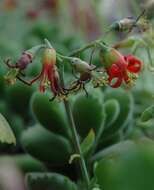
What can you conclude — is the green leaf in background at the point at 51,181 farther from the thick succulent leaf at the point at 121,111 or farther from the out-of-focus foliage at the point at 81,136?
the thick succulent leaf at the point at 121,111

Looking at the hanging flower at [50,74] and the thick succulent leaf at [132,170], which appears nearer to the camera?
the thick succulent leaf at [132,170]

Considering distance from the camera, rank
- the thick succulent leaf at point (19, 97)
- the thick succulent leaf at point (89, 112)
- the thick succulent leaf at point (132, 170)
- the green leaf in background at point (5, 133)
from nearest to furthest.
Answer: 1. the thick succulent leaf at point (132, 170)
2. the green leaf in background at point (5, 133)
3. the thick succulent leaf at point (89, 112)
4. the thick succulent leaf at point (19, 97)

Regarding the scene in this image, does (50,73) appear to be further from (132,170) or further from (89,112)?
(132,170)

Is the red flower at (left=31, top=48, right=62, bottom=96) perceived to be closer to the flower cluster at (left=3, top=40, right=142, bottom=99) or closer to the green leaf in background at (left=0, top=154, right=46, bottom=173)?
the flower cluster at (left=3, top=40, right=142, bottom=99)

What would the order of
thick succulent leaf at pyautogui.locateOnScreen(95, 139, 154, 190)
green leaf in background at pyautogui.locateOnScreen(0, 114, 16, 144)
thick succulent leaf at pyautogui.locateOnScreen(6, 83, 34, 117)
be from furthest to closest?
1. thick succulent leaf at pyautogui.locateOnScreen(6, 83, 34, 117)
2. green leaf in background at pyautogui.locateOnScreen(0, 114, 16, 144)
3. thick succulent leaf at pyautogui.locateOnScreen(95, 139, 154, 190)

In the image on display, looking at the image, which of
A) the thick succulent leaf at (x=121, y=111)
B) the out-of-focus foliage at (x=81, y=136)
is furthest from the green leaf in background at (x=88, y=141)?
the thick succulent leaf at (x=121, y=111)

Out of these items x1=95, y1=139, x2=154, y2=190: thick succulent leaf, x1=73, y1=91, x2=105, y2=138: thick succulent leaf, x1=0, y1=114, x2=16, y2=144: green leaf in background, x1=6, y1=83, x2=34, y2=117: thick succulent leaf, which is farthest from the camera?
x1=6, y1=83, x2=34, y2=117: thick succulent leaf

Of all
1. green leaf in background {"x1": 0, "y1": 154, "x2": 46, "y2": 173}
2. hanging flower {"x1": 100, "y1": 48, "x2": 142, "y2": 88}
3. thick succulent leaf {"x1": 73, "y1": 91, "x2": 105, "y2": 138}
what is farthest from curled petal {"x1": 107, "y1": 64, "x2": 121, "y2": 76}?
green leaf in background {"x1": 0, "y1": 154, "x2": 46, "y2": 173}

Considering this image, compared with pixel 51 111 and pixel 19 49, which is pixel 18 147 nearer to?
pixel 51 111
